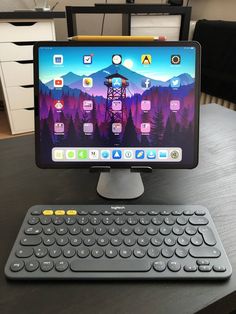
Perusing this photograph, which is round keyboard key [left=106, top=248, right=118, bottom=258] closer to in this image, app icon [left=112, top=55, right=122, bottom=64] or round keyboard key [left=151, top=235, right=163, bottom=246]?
round keyboard key [left=151, top=235, right=163, bottom=246]

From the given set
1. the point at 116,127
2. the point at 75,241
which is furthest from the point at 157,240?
the point at 116,127

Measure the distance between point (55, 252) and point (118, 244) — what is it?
92 mm

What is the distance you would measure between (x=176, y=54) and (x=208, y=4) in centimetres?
196

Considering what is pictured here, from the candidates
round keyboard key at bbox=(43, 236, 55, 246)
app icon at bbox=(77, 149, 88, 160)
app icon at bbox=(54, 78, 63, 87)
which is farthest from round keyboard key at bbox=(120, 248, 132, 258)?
app icon at bbox=(54, 78, 63, 87)

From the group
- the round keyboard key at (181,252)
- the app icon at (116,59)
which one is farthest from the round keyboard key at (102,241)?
the app icon at (116,59)

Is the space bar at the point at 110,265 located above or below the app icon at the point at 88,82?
below

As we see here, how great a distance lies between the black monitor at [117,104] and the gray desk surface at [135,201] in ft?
0.21

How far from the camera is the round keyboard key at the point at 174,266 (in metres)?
0.41

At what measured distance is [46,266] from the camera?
0.41 meters

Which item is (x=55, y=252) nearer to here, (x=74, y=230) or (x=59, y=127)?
(x=74, y=230)

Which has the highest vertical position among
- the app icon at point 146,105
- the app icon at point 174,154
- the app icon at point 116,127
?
the app icon at point 146,105

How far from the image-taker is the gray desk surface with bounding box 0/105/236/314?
0.37 m

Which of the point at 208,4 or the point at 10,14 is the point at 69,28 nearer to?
the point at 10,14

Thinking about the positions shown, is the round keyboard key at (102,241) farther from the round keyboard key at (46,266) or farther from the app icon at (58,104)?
the app icon at (58,104)
